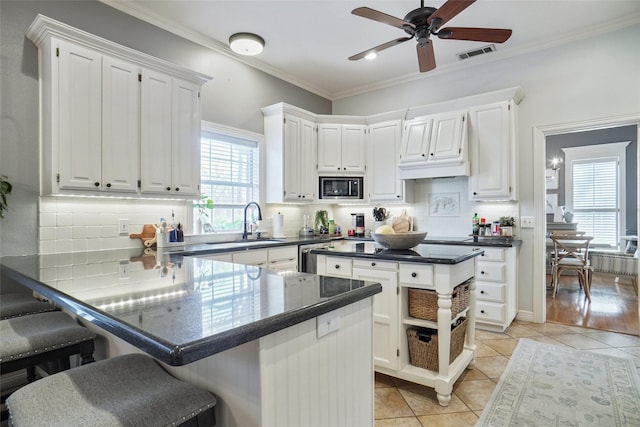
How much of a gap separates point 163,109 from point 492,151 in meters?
3.39

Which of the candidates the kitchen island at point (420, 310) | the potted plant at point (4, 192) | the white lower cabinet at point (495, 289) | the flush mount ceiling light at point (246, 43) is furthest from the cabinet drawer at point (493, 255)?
the potted plant at point (4, 192)

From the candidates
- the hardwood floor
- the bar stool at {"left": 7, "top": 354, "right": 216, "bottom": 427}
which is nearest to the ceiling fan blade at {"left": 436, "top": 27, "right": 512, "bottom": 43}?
the bar stool at {"left": 7, "top": 354, "right": 216, "bottom": 427}

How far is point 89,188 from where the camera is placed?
2.44 metres

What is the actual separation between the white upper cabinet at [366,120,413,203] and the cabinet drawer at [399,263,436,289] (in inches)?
92.6

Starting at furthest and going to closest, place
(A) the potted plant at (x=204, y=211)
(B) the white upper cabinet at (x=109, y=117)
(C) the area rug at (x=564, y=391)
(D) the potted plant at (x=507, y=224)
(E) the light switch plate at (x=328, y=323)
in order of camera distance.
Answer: (D) the potted plant at (x=507, y=224) < (A) the potted plant at (x=204, y=211) < (B) the white upper cabinet at (x=109, y=117) < (C) the area rug at (x=564, y=391) < (E) the light switch plate at (x=328, y=323)

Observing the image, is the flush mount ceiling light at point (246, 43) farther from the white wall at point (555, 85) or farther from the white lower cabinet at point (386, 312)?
the white lower cabinet at point (386, 312)

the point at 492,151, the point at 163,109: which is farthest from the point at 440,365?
the point at 163,109

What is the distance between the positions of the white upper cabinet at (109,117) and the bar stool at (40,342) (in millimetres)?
1093

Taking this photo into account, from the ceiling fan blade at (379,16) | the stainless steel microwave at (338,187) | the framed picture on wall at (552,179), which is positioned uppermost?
the ceiling fan blade at (379,16)

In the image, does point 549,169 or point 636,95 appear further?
point 549,169

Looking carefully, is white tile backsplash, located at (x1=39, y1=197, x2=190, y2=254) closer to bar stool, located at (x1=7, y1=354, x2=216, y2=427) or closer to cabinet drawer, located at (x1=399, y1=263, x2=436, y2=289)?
bar stool, located at (x1=7, y1=354, x2=216, y2=427)

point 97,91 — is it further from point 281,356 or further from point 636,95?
point 636,95

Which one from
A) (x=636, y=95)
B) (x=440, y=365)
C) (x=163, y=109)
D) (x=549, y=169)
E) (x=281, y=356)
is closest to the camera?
(x=281, y=356)

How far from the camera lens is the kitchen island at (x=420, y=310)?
2.11 meters
